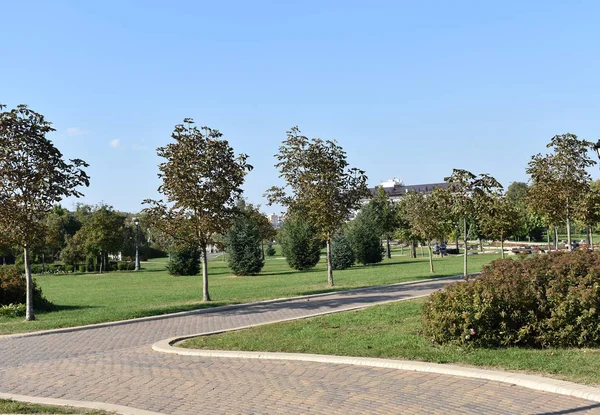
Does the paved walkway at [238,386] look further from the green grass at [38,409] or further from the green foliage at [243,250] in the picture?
the green foliage at [243,250]

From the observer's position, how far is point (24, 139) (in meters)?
15.5

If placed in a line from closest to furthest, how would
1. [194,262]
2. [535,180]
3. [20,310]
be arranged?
[20,310] < [535,180] < [194,262]

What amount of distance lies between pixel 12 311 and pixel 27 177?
182 inches

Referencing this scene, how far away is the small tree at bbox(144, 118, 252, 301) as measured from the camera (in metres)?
19.3

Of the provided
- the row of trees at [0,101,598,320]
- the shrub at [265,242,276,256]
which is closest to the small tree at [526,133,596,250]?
the row of trees at [0,101,598,320]

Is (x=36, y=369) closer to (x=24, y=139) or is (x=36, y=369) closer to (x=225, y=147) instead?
(x=24, y=139)

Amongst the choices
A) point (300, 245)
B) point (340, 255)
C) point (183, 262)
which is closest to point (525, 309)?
point (340, 255)

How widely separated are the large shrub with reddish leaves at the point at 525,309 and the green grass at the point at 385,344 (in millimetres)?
289

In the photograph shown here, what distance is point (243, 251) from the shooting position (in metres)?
39.6

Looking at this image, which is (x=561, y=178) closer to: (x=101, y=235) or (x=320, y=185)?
(x=320, y=185)

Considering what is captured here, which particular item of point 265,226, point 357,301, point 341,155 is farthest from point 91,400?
point 265,226

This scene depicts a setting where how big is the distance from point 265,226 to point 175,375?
5397cm

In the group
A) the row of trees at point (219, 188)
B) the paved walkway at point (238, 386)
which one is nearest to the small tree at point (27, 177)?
the row of trees at point (219, 188)

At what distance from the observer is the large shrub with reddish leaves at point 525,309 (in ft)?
30.4
